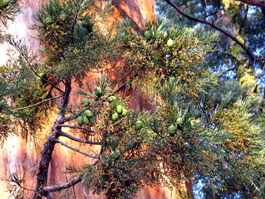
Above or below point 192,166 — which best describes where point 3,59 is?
above

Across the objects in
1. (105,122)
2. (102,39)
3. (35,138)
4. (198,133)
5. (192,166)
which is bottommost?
(192,166)

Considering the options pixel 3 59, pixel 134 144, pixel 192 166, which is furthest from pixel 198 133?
pixel 3 59

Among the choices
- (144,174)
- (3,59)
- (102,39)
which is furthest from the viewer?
(3,59)

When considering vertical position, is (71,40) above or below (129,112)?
above

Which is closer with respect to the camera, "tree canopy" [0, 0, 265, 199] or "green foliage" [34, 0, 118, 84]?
"tree canopy" [0, 0, 265, 199]

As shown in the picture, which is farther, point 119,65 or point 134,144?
point 119,65

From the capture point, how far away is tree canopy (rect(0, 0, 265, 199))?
74.8 inches

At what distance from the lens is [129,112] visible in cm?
211

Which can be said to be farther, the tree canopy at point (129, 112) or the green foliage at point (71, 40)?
the green foliage at point (71, 40)

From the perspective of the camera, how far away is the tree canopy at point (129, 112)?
190 centimetres

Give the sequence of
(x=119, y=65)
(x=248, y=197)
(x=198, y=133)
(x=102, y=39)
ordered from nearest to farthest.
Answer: (x=198, y=133), (x=102, y=39), (x=119, y=65), (x=248, y=197)

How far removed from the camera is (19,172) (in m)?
2.48

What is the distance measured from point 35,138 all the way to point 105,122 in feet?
2.94

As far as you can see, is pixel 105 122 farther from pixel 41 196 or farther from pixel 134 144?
pixel 41 196
